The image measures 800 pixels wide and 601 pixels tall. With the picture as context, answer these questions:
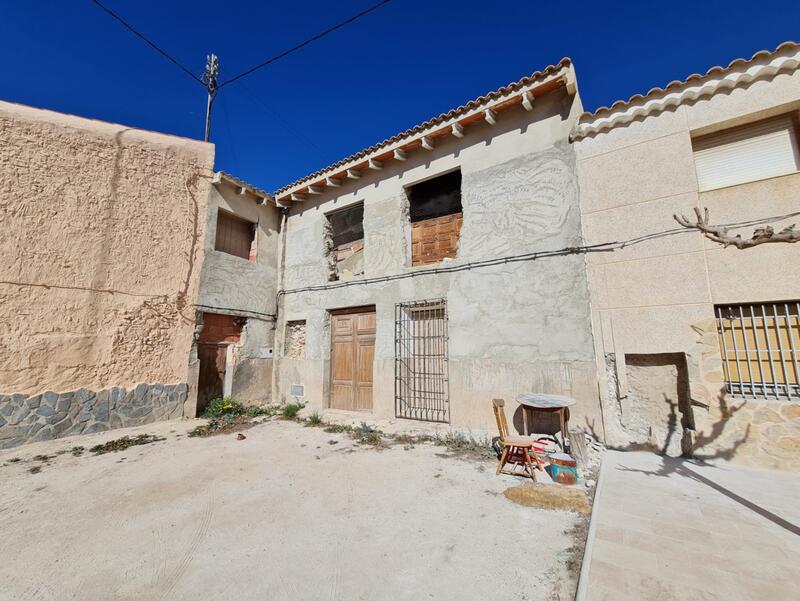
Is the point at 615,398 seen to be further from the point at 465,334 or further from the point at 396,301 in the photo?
the point at 396,301

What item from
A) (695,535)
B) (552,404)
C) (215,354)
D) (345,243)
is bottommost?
(695,535)

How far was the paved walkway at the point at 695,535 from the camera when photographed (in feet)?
6.97

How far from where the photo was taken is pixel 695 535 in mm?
2697

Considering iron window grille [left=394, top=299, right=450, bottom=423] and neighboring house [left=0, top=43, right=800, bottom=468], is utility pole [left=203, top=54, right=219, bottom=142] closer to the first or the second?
neighboring house [left=0, top=43, right=800, bottom=468]

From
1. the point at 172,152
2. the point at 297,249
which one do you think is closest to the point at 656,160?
the point at 297,249

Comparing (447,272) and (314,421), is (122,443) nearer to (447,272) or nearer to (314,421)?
(314,421)

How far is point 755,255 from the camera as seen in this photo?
438 centimetres

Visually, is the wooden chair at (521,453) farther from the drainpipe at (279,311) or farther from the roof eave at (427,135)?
the drainpipe at (279,311)

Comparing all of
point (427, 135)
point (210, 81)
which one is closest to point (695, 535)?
point (427, 135)

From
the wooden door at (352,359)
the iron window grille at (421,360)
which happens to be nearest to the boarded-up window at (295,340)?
the wooden door at (352,359)

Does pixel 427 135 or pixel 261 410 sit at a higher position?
pixel 427 135

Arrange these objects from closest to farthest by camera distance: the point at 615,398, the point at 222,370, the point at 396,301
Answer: the point at 615,398 → the point at 396,301 → the point at 222,370

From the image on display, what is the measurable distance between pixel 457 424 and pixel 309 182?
6.83 metres

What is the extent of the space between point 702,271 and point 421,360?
4.68 metres
